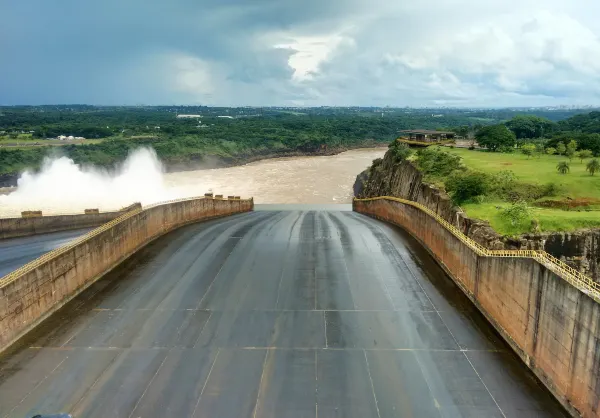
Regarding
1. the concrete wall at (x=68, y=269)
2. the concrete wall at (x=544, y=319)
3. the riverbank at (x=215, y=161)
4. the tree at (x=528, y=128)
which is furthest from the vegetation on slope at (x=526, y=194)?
the riverbank at (x=215, y=161)

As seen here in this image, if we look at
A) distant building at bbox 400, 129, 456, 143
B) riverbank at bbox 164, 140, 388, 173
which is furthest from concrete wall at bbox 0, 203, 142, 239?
riverbank at bbox 164, 140, 388, 173

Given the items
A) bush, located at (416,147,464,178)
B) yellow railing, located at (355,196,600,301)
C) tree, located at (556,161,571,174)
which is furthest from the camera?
bush, located at (416,147,464,178)

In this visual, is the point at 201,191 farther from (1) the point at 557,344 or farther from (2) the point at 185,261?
(1) the point at 557,344

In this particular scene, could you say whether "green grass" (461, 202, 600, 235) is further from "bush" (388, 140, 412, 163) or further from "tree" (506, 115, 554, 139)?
"tree" (506, 115, 554, 139)

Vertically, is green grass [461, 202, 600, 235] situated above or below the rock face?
above

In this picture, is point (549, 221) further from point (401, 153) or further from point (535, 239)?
point (401, 153)

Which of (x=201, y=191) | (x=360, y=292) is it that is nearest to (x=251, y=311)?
(x=360, y=292)

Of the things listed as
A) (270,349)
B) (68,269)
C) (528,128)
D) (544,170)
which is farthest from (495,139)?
(68,269)
